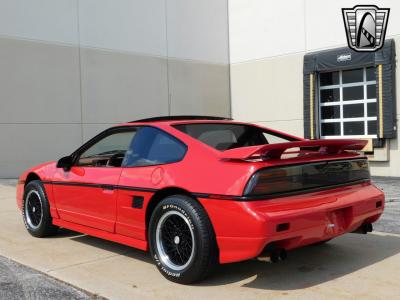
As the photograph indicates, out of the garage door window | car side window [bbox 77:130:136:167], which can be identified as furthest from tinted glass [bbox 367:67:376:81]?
car side window [bbox 77:130:136:167]

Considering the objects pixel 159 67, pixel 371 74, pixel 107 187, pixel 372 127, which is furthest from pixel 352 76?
pixel 107 187

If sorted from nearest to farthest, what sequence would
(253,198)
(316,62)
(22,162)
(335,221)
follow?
(253,198)
(335,221)
(22,162)
(316,62)

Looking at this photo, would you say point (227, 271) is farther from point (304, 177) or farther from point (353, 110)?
point (353, 110)

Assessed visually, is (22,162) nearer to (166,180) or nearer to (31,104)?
(31,104)

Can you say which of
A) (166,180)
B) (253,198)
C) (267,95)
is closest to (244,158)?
(253,198)

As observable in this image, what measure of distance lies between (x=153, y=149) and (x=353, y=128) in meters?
11.0

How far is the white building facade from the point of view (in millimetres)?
13203

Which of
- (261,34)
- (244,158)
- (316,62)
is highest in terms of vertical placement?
(261,34)

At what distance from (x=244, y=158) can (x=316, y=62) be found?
11593 millimetres

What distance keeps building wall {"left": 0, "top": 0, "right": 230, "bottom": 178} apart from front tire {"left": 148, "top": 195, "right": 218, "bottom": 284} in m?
10.0

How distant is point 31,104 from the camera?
43.9ft

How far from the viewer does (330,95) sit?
14.8 metres

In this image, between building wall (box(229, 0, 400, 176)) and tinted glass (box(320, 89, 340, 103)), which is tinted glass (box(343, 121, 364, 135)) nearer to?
tinted glass (box(320, 89, 340, 103))

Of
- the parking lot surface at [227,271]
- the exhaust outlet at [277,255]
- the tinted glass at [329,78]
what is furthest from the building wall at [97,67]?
the exhaust outlet at [277,255]
